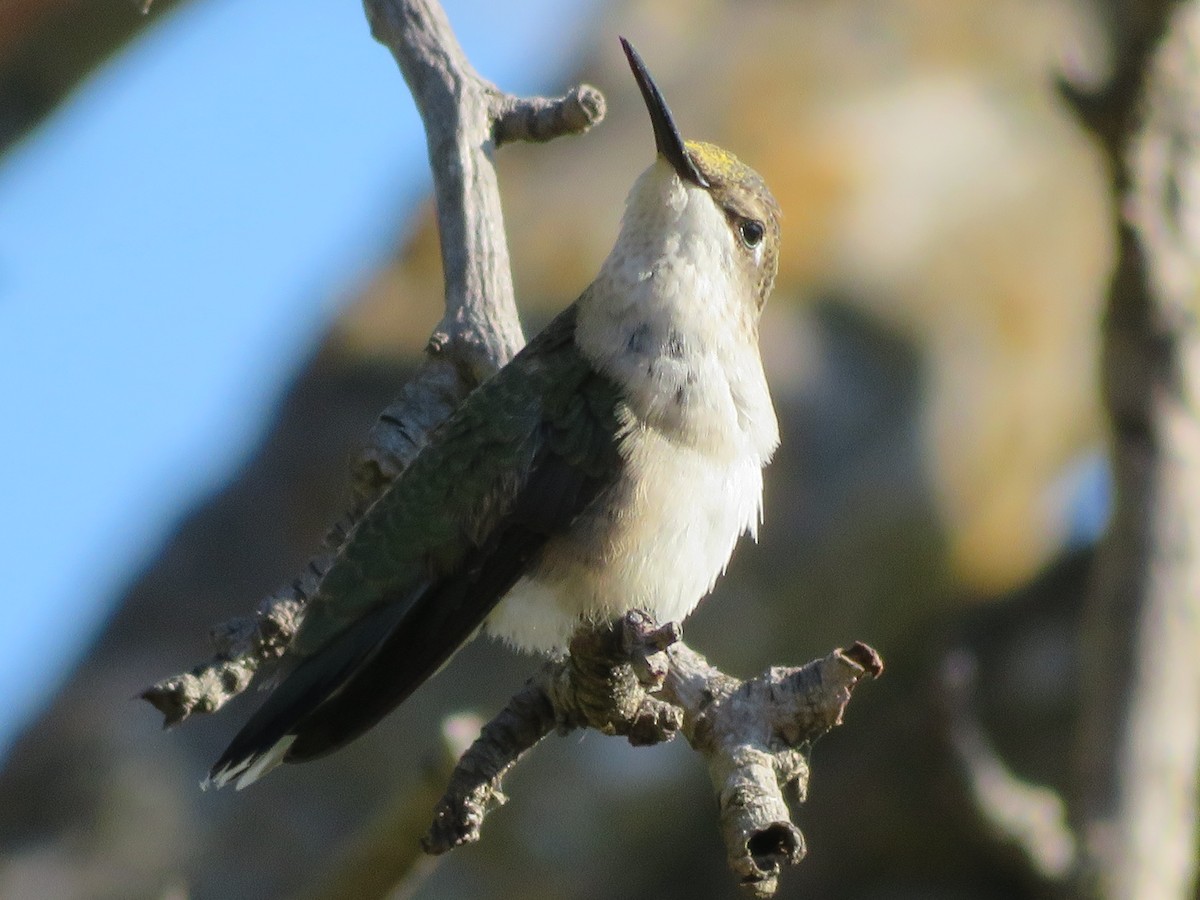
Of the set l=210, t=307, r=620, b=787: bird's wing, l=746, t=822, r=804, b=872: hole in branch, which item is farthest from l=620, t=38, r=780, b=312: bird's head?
l=746, t=822, r=804, b=872: hole in branch

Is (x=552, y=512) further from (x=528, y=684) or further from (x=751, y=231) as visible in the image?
(x=751, y=231)

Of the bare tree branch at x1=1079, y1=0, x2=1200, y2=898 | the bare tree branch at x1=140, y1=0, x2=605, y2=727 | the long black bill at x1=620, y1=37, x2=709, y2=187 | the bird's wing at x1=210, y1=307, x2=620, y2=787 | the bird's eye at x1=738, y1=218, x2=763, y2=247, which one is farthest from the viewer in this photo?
the bare tree branch at x1=1079, y1=0, x2=1200, y2=898

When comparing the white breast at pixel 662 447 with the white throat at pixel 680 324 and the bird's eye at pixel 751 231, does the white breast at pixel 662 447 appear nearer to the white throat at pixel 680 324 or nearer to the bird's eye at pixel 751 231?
the white throat at pixel 680 324

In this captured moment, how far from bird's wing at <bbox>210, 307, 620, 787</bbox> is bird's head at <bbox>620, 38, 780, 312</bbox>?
46cm

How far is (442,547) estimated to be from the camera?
385 cm

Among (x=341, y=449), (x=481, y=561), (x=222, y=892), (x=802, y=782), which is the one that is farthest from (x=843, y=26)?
(x=802, y=782)

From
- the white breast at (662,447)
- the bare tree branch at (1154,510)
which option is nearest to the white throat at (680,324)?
the white breast at (662,447)

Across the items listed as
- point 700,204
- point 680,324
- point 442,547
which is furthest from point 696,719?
point 700,204

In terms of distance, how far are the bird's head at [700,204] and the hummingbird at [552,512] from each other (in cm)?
Answer: 9

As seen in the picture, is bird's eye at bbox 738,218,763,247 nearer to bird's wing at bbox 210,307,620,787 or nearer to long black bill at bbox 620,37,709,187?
long black bill at bbox 620,37,709,187

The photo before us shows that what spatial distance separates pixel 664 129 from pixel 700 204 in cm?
22

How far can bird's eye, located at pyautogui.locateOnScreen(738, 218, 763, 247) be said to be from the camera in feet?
14.7

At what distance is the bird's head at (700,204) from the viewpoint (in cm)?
424

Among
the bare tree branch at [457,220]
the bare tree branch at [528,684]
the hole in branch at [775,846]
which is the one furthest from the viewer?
the bare tree branch at [457,220]
